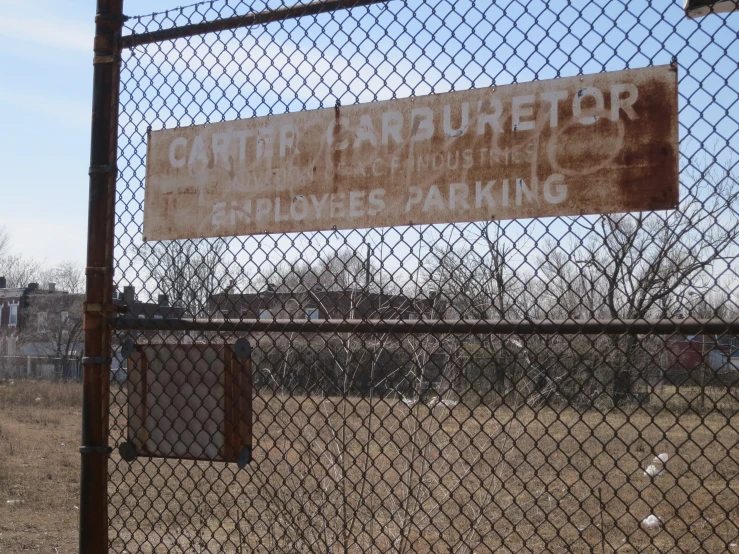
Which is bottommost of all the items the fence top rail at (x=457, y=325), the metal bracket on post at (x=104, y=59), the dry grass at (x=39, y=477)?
the dry grass at (x=39, y=477)

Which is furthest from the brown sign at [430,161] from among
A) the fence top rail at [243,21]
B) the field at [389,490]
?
the field at [389,490]

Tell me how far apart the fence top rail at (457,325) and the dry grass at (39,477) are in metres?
4.55

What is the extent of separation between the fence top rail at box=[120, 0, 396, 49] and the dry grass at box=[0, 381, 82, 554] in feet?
16.5

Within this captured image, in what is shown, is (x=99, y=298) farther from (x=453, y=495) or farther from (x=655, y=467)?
(x=655, y=467)

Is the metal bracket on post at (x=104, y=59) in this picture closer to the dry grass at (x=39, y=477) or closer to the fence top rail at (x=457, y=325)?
the fence top rail at (x=457, y=325)

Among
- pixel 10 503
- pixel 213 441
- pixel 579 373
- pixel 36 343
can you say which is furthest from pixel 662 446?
pixel 36 343

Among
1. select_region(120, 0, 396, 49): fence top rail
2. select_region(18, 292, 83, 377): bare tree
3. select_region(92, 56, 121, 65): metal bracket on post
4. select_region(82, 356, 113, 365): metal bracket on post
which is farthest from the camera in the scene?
select_region(18, 292, 83, 377): bare tree

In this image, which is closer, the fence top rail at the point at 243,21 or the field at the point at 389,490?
the fence top rail at the point at 243,21

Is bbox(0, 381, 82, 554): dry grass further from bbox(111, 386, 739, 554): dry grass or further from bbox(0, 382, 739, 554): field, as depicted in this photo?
bbox(111, 386, 739, 554): dry grass

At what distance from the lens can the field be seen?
521 cm

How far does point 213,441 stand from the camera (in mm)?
3209

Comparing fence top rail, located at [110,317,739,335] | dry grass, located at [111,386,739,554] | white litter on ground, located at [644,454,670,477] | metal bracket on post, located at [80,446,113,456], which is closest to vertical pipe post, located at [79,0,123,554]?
metal bracket on post, located at [80,446,113,456]

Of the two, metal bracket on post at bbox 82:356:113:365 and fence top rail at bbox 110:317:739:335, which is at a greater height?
fence top rail at bbox 110:317:739:335

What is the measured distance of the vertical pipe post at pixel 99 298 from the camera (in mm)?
3344
